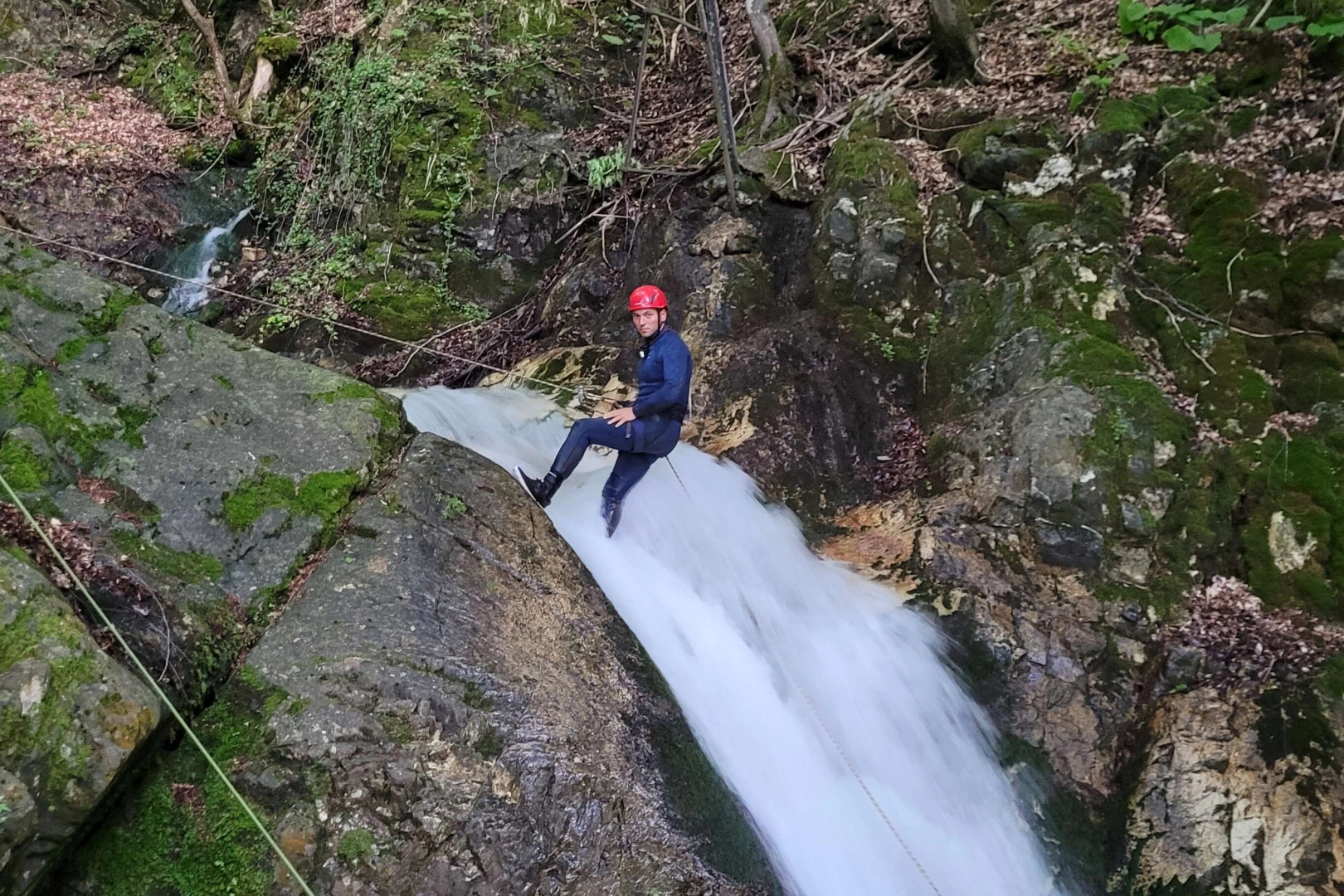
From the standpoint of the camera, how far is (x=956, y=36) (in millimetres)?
8383

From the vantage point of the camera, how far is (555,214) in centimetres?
981

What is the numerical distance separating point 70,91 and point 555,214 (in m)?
8.28

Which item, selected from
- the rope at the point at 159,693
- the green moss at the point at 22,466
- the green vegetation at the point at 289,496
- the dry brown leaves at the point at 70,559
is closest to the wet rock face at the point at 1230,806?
the rope at the point at 159,693

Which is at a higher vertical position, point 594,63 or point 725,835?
point 594,63

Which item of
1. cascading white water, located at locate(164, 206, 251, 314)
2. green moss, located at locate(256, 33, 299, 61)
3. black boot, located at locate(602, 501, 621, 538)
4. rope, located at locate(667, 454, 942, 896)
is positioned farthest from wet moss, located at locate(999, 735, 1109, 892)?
green moss, located at locate(256, 33, 299, 61)

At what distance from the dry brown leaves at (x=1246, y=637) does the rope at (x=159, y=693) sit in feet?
17.0

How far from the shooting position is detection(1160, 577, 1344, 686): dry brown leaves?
16.1 ft

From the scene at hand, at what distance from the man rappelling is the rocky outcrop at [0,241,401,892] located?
3.78 ft

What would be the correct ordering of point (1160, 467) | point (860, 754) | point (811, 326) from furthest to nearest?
1. point (811, 326)
2. point (1160, 467)
3. point (860, 754)

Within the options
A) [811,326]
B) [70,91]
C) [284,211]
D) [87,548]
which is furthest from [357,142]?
[87,548]

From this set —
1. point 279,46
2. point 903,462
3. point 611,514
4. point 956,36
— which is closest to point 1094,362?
point 903,462

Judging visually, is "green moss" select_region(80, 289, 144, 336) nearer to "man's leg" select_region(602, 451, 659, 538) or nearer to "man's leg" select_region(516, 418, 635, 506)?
"man's leg" select_region(516, 418, 635, 506)

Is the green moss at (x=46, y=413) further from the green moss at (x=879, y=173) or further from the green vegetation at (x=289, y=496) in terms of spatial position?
the green moss at (x=879, y=173)

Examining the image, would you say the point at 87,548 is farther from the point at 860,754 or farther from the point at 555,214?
the point at 555,214
